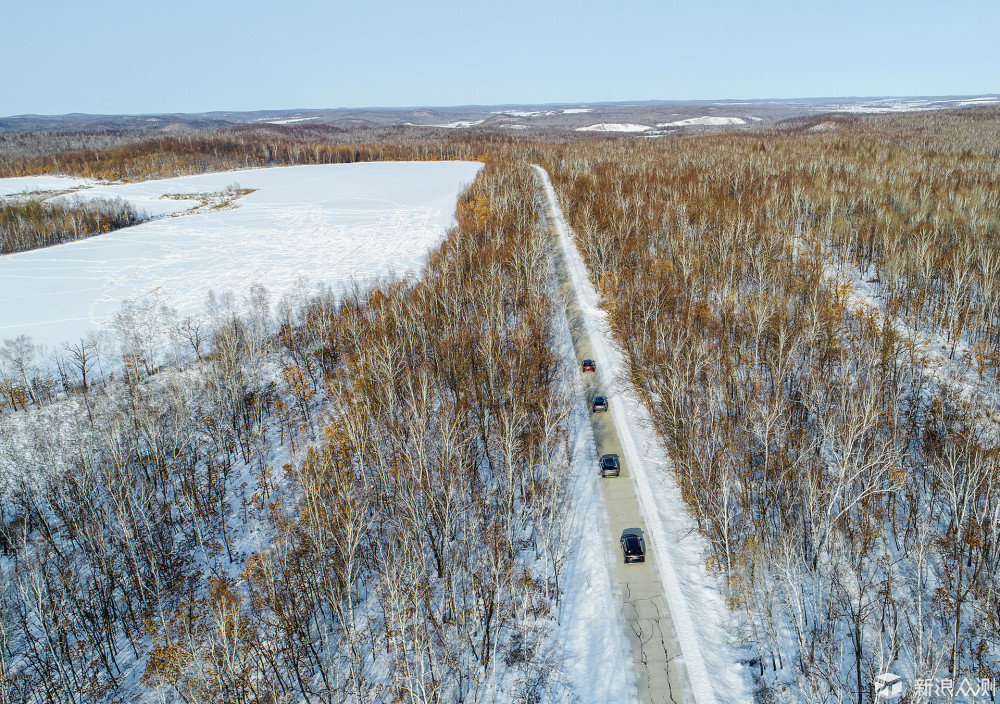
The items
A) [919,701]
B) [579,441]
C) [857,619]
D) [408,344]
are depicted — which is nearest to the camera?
[919,701]

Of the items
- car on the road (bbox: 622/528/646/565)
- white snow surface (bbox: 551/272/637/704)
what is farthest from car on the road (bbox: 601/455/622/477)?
car on the road (bbox: 622/528/646/565)

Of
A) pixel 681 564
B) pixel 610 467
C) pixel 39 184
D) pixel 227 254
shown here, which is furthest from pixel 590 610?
pixel 39 184

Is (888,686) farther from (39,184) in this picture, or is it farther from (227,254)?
(39,184)

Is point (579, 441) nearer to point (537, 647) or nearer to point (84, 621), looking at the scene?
point (537, 647)

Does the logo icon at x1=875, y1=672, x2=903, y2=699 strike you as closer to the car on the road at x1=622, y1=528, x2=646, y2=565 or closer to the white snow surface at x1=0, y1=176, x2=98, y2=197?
the car on the road at x1=622, y1=528, x2=646, y2=565

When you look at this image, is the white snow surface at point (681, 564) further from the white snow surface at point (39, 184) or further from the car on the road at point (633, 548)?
the white snow surface at point (39, 184)

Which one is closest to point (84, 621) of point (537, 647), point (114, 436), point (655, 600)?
point (114, 436)
